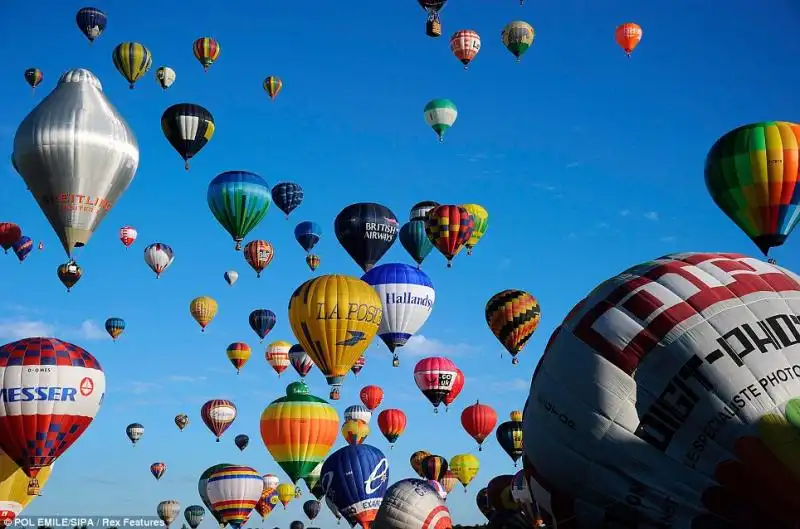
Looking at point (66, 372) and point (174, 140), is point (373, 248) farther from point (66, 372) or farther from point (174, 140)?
point (66, 372)

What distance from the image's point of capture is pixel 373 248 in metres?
34.7

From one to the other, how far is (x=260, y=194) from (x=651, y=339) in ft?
86.6

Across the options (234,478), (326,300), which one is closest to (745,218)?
(326,300)

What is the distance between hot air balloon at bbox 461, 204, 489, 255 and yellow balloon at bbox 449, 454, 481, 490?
9.91m

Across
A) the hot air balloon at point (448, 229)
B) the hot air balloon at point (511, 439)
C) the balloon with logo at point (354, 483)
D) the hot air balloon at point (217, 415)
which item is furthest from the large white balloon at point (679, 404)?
the hot air balloon at point (217, 415)

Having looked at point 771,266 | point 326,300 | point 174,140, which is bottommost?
point 771,266

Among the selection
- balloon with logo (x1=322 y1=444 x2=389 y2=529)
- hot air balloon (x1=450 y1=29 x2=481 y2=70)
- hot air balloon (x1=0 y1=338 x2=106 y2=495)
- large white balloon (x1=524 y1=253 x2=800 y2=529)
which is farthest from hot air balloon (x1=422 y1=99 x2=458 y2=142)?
large white balloon (x1=524 y1=253 x2=800 y2=529)

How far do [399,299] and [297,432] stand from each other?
547 cm

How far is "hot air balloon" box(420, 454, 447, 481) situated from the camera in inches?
1601

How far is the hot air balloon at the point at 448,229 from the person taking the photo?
3588 centimetres

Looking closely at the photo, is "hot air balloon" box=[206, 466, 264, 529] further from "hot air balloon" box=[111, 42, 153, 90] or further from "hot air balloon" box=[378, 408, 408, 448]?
"hot air balloon" box=[111, 42, 153, 90]

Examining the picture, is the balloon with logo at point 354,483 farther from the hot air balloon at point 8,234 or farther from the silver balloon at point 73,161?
the hot air balloon at point 8,234

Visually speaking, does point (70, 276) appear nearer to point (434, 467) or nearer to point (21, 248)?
point (21, 248)

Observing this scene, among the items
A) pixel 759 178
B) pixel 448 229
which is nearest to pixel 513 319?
pixel 448 229
